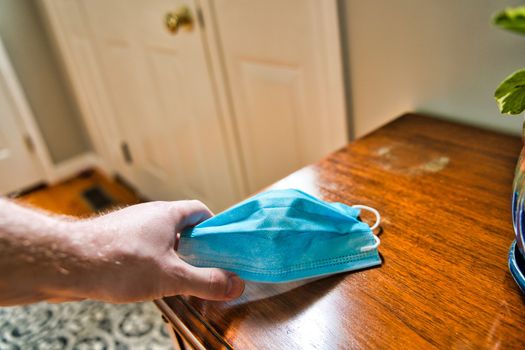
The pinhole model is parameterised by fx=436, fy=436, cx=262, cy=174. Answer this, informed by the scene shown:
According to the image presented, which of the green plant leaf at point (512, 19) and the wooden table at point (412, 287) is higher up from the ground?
the green plant leaf at point (512, 19)

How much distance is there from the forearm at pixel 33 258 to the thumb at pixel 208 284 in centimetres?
12

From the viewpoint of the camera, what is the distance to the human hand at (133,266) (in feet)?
1.57

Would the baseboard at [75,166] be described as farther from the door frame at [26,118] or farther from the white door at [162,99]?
the white door at [162,99]

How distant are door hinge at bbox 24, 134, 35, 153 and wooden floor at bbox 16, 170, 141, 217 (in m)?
0.24

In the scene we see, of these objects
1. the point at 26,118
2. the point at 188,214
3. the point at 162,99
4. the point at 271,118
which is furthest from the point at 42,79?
the point at 188,214

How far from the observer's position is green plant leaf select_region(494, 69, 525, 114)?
461 mm

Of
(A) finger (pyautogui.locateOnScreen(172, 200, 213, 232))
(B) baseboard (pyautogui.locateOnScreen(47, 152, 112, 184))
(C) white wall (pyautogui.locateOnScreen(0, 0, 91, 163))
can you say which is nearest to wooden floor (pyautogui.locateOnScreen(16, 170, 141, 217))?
(B) baseboard (pyautogui.locateOnScreen(47, 152, 112, 184))

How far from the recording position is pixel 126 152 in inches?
89.4

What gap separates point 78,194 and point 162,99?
3.52 feet

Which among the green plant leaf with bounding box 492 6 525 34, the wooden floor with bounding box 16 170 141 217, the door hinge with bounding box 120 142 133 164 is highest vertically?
the green plant leaf with bounding box 492 6 525 34

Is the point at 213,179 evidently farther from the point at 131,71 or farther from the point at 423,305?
the point at 423,305

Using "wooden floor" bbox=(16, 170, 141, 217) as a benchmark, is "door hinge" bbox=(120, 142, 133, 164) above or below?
above

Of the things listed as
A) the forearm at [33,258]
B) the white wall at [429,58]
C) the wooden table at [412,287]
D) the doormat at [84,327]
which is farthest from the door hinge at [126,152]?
the forearm at [33,258]

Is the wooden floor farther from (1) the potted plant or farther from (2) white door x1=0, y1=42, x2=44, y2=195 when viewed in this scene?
(1) the potted plant
